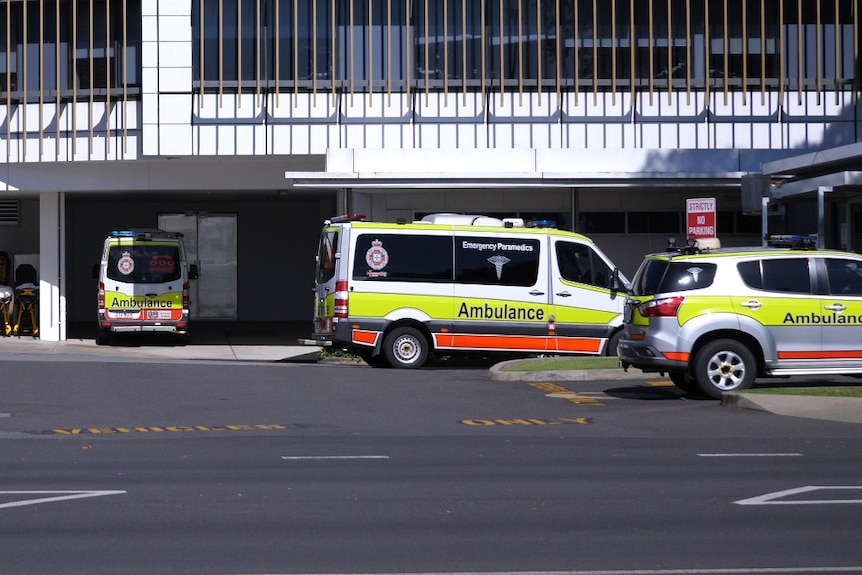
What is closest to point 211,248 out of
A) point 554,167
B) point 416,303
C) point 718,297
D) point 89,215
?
point 89,215

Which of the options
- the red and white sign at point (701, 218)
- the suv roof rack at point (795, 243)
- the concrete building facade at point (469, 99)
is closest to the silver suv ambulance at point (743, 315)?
the suv roof rack at point (795, 243)

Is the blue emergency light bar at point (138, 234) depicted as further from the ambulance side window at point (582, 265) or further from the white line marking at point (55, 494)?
the white line marking at point (55, 494)

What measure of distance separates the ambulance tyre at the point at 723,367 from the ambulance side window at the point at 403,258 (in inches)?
245

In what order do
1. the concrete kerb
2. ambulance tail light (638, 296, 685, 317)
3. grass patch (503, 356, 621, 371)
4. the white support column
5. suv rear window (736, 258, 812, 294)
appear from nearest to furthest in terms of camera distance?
ambulance tail light (638, 296, 685, 317) < suv rear window (736, 258, 812, 294) < the concrete kerb < grass patch (503, 356, 621, 371) < the white support column

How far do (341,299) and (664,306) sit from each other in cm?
651

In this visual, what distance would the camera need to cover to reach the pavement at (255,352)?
1461 cm

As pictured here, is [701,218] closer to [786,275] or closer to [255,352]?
[786,275]

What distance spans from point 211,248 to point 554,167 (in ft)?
44.0

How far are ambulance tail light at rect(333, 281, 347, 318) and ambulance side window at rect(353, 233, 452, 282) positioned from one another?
0.24 m

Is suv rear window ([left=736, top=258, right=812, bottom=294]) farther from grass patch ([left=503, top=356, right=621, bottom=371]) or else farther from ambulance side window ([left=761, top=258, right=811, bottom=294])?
grass patch ([left=503, top=356, right=621, bottom=371])

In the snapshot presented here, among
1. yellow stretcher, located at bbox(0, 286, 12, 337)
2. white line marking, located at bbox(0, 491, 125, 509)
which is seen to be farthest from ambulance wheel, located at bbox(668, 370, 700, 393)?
yellow stretcher, located at bbox(0, 286, 12, 337)

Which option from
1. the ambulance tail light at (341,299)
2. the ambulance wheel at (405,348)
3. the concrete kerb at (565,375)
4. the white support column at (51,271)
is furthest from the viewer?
the white support column at (51,271)

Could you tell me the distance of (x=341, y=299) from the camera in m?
20.5

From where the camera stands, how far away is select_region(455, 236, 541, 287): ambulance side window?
827 inches
